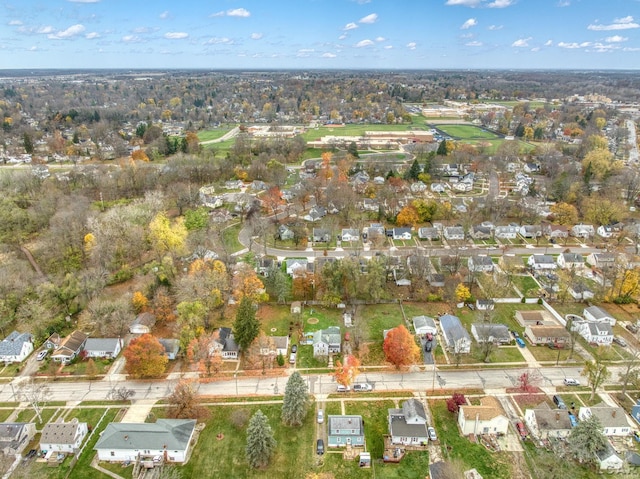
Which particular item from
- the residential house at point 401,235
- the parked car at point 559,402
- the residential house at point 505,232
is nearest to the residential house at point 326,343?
the parked car at point 559,402

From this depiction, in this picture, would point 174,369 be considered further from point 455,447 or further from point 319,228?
point 319,228

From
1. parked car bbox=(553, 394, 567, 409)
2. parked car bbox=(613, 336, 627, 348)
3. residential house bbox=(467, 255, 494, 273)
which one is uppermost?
residential house bbox=(467, 255, 494, 273)

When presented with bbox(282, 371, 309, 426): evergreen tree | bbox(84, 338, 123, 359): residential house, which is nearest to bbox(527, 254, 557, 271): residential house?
bbox(282, 371, 309, 426): evergreen tree

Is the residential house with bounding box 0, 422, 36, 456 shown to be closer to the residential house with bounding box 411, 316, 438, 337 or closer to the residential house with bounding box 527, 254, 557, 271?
the residential house with bounding box 411, 316, 438, 337

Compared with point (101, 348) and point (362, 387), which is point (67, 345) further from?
point (362, 387)

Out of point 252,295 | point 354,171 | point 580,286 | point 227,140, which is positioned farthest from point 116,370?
point 227,140

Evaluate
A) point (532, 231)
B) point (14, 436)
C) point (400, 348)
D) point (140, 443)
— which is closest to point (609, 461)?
point (400, 348)

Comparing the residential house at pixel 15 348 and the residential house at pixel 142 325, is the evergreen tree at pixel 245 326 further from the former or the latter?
the residential house at pixel 15 348
